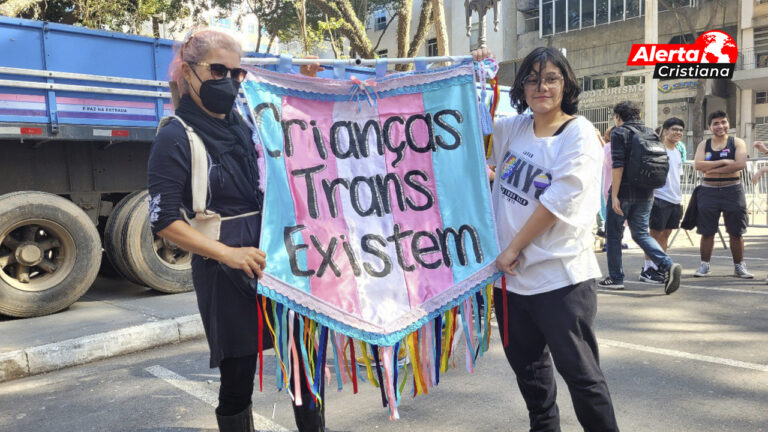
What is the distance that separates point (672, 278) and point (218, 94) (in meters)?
5.07

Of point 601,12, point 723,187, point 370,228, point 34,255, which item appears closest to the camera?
point 370,228

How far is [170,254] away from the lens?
652 centimetres

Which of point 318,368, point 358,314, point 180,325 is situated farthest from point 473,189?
point 180,325

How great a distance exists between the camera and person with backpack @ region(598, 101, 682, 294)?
6000mm

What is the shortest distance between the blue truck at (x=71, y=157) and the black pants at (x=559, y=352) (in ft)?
14.9

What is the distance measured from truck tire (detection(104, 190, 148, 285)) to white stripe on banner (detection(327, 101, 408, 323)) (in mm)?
4133

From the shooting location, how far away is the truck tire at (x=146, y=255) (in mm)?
6078

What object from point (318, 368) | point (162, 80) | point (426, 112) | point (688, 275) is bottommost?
point (688, 275)

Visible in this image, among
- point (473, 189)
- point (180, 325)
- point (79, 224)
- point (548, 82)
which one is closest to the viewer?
point (548, 82)

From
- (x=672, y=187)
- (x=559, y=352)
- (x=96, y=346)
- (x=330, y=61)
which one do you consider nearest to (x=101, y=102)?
(x=96, y=346)

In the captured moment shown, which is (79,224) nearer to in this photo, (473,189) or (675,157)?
(473,189)

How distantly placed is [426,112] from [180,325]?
10.9ft

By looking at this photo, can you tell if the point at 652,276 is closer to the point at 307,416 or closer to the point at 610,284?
the point at 610,284

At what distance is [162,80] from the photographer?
632 cm
